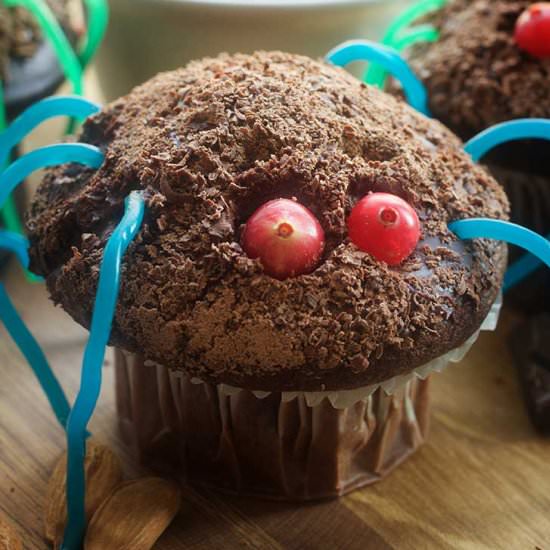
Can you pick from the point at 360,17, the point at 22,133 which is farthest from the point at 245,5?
the point at 22,133

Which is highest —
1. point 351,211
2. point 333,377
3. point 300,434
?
point 351,211

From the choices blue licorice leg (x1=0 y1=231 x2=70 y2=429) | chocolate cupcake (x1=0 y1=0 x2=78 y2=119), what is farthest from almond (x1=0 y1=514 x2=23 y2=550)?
chocolate cupcake (x1=0 y1=0 x2=78 y2=119)

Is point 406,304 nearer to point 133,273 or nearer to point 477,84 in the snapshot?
point 133,273

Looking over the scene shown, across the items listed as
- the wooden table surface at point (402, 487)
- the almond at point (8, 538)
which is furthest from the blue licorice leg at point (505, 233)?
the almond at point (8, 538)

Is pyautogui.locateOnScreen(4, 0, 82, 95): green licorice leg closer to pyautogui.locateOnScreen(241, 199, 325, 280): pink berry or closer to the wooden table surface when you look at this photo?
the wooden table surface

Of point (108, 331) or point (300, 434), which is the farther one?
point (300, 434)

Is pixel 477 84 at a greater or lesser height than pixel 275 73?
lesser

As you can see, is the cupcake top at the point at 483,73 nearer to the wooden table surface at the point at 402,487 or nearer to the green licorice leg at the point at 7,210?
the wooden table surface at the point at 402,487
